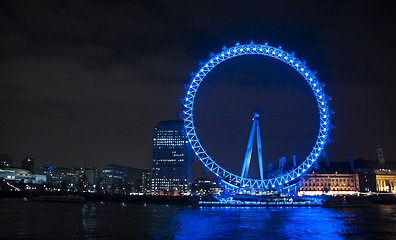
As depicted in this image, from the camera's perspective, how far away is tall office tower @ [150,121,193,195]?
179000 mm

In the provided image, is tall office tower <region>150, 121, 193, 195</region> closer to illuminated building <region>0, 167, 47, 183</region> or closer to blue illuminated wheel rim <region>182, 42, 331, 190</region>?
illuminated building <region>0, 167, 47, 183</region>

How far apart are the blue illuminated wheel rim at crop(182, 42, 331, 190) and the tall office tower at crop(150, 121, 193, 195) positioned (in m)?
114

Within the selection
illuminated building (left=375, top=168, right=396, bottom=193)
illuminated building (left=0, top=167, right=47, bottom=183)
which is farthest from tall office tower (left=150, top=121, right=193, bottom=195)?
illuminated building (left=375, top=168, right=396, bottom=193)

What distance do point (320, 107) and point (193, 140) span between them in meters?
24.4

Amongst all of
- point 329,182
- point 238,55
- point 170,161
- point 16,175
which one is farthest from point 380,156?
point 16,175

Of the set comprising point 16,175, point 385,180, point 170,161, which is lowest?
point 385,180

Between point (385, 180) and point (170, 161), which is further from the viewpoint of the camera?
point (170, 161)

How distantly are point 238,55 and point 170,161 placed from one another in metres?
123

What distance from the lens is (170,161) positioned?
180875 mm

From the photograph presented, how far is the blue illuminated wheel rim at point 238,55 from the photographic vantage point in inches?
2478

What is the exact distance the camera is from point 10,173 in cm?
15750

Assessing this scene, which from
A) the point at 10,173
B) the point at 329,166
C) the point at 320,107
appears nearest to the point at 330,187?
the point at 329,166

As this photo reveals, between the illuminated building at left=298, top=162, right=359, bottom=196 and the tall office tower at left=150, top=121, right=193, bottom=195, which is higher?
the tall office tower at left=150, top=121, right=193, bottom=195

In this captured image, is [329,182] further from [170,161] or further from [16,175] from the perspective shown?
[16,175]
